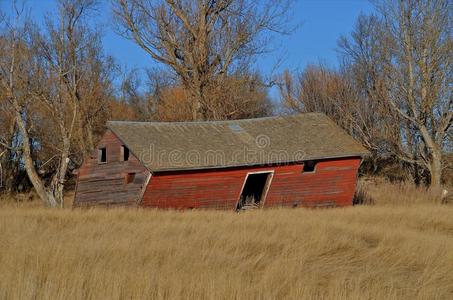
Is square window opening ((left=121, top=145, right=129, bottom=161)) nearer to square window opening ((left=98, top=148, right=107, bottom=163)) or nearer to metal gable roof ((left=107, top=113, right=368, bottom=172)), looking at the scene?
metal gable roof ((left=107, top=113, right=368, bottom=172))

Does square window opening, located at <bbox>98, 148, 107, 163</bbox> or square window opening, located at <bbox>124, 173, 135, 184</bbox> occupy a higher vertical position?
square window opening, located at <bbox>98, 148, 107, 163</bbox>

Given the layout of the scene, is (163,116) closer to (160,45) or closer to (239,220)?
(160,45)

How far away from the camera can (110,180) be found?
778 inches

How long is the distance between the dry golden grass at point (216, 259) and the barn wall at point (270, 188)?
12.3ft

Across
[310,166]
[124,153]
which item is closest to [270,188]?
[310,166]

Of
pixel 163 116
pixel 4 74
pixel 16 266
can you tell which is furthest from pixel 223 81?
pixel 16 266

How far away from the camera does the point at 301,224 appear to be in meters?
13.5

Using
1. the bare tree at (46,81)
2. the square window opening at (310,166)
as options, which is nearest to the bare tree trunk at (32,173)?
the bare tree at (46,81)

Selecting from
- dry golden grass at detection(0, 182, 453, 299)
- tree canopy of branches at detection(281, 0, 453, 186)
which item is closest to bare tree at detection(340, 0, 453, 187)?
tree canopy of branches at detection(281, 0, 453, 186)

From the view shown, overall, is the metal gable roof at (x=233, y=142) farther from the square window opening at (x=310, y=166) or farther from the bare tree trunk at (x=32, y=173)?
the bare tree trunk at (x=32, y=173)

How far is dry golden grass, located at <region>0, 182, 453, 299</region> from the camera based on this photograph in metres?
6.41

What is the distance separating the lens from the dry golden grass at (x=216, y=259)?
252 inches

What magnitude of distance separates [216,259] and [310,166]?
1305 centimetres

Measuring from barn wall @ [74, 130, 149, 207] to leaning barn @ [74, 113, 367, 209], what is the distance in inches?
1.5
